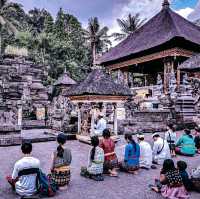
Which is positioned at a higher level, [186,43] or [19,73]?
[186,43]

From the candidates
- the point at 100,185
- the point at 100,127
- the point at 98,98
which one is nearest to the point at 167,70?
the point at 98,98

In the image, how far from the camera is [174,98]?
1752 cm

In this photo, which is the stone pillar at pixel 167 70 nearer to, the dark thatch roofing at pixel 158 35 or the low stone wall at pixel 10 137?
the dark thatch roofing at pixel 158 35

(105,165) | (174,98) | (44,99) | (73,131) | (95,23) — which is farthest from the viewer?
(95,23)

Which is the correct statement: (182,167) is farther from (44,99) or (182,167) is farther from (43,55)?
(43,55)

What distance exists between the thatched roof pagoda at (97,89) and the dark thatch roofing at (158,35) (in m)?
11.6

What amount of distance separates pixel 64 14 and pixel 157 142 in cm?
3729

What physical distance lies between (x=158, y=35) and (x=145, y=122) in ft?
35.2

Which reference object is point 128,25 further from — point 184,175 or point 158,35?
point 184,175

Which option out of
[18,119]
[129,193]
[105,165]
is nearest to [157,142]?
[105,165]

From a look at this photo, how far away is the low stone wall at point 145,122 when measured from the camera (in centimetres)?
1493

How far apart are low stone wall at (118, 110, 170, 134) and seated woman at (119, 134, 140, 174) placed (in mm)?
7375

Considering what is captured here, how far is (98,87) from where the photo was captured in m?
11.2

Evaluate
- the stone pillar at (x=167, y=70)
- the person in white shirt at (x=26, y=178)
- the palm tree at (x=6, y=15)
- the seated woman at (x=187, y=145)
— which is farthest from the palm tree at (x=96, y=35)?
the person in white shirt at (x=26, y=178)
